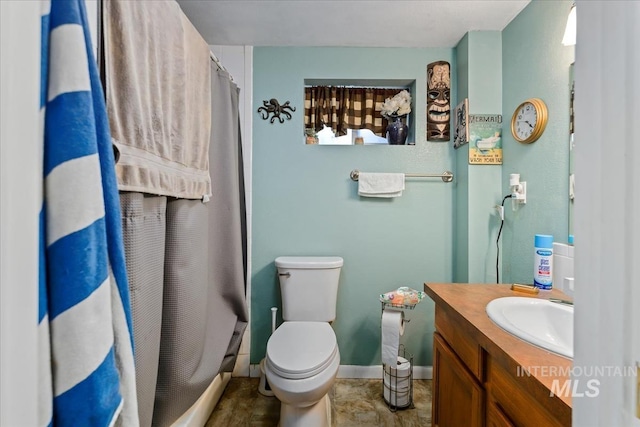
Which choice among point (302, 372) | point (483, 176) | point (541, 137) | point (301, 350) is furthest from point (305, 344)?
point (541, 137)

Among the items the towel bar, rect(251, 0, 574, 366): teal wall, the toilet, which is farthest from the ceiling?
the toilet

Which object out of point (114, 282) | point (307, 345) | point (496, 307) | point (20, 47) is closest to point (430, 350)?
point (307, 345)

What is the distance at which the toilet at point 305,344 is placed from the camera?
1188 mm

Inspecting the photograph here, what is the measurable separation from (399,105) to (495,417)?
1.65m

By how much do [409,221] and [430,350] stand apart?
0.87 m

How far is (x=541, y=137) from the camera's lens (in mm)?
1320

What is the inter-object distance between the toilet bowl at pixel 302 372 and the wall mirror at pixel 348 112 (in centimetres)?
129

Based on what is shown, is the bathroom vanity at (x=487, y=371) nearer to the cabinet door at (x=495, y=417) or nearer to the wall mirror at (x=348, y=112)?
the cabinet door at (x=495, y=417)

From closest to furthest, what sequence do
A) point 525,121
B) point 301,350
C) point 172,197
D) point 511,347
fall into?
point 511,347
point 172,197
point 301,350
point 525,121

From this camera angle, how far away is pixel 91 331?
0.41 meters

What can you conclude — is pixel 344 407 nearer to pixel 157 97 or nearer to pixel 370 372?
pixel 370 372

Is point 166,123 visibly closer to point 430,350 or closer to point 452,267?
point 452,267

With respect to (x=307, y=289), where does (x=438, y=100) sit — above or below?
above

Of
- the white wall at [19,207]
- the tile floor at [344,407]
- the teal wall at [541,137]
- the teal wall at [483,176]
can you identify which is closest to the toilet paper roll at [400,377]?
the tile floor at [344,407]
